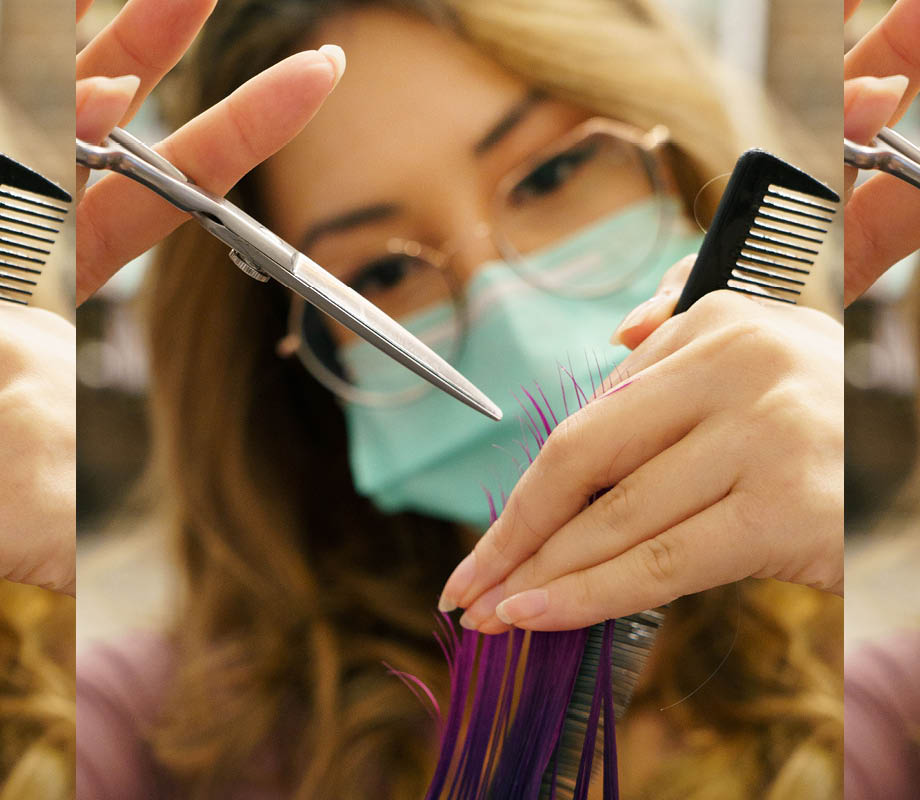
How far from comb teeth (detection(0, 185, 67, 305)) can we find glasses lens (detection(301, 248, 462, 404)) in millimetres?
203

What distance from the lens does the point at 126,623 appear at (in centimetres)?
64

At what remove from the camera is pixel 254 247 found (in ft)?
1.80

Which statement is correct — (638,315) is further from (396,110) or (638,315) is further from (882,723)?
(882,723)

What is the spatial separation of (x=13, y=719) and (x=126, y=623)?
0.13m

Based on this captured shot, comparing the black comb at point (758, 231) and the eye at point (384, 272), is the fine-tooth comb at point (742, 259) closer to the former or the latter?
the black comb at point (758, 231)

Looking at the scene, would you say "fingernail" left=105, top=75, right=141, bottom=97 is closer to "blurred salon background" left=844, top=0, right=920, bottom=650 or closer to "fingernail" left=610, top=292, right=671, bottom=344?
"fingernail" left=610, top=292, right=671, bottom=344

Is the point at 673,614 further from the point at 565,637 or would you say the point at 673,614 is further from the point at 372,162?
the point at 372,162

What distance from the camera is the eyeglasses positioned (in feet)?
2.05

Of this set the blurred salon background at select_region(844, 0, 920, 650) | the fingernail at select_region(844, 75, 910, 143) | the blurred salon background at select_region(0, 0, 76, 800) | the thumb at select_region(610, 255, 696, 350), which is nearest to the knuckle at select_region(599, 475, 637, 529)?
the thumb at select_region(610, 255, 696, 350)

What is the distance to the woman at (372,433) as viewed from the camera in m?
0.62

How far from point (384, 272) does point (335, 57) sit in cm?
16

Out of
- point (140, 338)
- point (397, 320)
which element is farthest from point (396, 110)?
point (140, 338)

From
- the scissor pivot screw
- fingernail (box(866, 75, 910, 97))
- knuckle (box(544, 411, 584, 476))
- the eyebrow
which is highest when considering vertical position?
fingernail (box(866, 75, 910, 97))

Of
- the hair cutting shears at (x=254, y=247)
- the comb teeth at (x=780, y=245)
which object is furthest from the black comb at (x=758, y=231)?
the hair cutting shears at (x=254, y=247)
